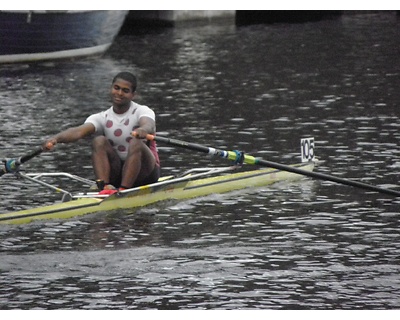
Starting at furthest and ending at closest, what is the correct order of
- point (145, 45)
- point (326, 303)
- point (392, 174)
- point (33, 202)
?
1. point (145, 45)
2. point (392, 174)
3. point (33, 202)
4. point (326, 303)

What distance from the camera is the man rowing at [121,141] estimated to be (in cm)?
1371

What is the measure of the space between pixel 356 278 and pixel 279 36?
70.1 ft

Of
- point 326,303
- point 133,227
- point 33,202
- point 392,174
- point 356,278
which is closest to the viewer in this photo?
point 326,303

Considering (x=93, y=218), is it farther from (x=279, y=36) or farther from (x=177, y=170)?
(x=279, y=36)

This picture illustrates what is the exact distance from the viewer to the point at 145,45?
3095 cm

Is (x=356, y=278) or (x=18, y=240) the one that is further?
(x=18, y=240)

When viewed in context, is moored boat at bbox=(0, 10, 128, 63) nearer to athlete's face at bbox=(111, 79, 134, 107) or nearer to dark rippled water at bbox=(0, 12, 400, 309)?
dark rippled water at bbox=(0, 12, 400, 309)

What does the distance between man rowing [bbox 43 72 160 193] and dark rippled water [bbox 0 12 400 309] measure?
40 cm

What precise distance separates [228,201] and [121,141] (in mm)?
1500

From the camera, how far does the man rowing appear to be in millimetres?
13711

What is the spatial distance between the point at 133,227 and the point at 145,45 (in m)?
18.0

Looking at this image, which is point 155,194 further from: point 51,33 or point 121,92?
point 51,33

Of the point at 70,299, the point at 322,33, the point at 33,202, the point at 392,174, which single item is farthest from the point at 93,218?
the point at 322,33

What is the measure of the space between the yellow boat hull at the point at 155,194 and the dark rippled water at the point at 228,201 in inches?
4.2
